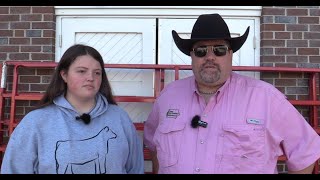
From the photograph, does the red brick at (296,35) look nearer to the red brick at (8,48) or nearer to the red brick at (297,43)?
the red brick at (297,43)

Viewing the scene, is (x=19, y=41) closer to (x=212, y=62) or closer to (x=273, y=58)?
(x=212, y=62)

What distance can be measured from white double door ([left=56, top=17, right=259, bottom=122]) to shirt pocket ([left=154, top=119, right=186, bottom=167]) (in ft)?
4.52

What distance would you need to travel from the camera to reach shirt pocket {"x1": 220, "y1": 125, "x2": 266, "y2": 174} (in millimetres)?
2285

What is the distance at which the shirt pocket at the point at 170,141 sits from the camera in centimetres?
239

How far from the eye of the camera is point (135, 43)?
395cm

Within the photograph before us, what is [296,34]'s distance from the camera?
150 inches

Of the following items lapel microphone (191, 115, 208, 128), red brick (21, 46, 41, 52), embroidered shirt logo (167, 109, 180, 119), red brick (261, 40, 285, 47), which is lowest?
lapel microphone (191, 115, 208, 128)

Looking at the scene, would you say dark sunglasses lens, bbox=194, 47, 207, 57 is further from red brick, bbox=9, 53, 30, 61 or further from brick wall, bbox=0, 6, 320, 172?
red brick, bbox=9, 53, 30, 61

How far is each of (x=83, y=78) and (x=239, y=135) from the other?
988 mm

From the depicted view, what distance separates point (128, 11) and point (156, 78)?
785mm

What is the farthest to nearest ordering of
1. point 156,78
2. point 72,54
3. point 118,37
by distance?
1. point 118,37
2. point 156,78
3. point 72,54

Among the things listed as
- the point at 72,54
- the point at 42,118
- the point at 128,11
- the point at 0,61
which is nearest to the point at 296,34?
the point at 128,11

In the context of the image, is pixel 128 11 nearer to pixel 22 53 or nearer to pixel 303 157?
pixel 22 53

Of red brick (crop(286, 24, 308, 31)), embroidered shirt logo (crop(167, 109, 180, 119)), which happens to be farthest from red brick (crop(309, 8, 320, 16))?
embroidered shirt logo (crop(167, 109, 180, 119))
